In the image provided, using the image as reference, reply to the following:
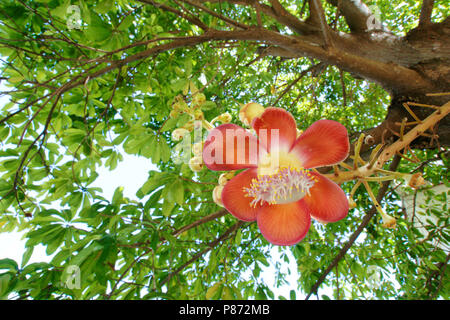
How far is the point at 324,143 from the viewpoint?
52 cm

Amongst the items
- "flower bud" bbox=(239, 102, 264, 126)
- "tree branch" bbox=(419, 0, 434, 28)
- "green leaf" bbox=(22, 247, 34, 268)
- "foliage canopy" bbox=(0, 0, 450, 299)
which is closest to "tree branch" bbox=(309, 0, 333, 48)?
"foliage canopy" bbox=(0, 0, 450, 299)

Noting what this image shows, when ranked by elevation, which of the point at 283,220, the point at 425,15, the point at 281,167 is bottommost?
the point at 283,220

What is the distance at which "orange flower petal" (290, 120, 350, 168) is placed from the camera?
51cm

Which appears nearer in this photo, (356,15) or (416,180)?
(416,180)

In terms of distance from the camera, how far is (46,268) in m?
0.89

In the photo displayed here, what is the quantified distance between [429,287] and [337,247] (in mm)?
541

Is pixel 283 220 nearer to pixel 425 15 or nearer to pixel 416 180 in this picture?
pixel 416 180

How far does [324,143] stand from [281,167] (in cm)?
10

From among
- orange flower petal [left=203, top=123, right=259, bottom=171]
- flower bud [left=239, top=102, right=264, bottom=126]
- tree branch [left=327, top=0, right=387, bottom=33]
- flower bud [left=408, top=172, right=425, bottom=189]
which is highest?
tree branch [left=327, top=0, right=387, bottom=33]

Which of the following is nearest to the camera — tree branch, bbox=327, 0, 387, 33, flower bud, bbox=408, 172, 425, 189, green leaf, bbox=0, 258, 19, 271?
flower bud, bbox=408, 172, 425, 189

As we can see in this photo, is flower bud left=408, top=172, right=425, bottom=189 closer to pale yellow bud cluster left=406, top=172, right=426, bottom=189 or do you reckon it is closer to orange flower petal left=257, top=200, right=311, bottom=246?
pale yellow bud cluster left=406, top=172, right=426, bottom=189

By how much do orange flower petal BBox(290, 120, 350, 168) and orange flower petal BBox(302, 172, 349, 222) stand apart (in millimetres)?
36

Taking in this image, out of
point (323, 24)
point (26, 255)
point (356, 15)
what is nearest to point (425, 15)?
point (356, 15)
